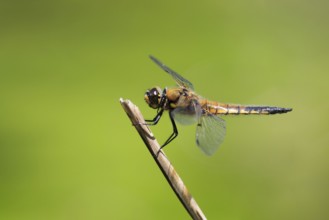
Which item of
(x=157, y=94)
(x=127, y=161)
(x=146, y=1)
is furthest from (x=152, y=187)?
(x=146, y=1)

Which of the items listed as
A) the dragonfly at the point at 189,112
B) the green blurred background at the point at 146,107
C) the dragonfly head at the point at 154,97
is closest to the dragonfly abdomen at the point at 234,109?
the dragonfly at the point at 189,112

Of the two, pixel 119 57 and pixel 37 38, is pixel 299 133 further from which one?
pixel 37 38

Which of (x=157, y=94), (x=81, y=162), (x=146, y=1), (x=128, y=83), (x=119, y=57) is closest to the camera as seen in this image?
(x=157, y=94)

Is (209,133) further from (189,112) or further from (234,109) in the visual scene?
(234,109)

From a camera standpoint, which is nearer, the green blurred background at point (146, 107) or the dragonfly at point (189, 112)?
the dragonfly at point (189, 112)

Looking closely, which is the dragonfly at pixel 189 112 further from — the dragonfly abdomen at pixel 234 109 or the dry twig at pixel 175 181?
the dry twig at pixel 175 181
